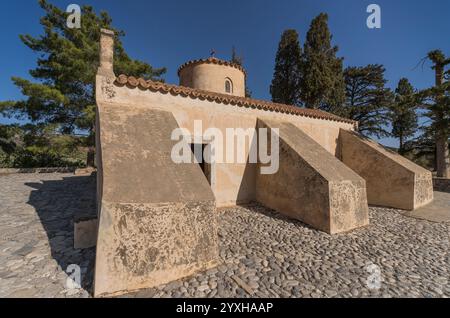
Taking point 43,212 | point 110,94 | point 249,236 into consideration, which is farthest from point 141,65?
point 249,236

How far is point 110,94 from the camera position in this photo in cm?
498

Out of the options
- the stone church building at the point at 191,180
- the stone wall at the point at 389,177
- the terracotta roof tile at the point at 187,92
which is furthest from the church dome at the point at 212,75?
the stone wall at the point at 389,177

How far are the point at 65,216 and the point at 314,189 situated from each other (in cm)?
683

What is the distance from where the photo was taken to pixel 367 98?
21.8 meters

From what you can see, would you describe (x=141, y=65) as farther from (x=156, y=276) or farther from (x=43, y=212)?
(x=156, y=276)

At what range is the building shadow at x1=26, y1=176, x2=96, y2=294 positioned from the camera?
3.35 meters

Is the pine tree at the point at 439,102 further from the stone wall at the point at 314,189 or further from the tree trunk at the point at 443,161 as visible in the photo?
the stone wall at the point at 314,189

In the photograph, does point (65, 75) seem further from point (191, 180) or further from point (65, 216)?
point (191, 180)

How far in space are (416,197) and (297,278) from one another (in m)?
7.35

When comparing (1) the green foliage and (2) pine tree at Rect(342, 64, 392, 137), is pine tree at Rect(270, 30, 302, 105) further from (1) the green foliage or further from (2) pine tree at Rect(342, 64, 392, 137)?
(1) the green foliage

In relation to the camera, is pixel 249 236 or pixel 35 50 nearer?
pixel 249 236

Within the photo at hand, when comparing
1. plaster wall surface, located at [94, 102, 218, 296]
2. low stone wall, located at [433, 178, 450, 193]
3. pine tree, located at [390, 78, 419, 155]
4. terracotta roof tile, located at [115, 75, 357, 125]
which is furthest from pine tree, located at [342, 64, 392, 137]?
plaster wall surface, located at [94, 102, 218, 296]

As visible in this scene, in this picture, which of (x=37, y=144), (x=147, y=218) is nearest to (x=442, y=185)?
(x=147, y=218)

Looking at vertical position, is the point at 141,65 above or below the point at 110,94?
above
